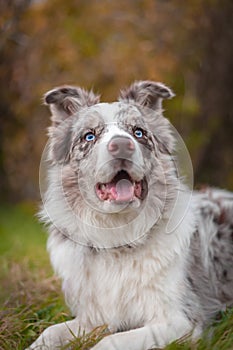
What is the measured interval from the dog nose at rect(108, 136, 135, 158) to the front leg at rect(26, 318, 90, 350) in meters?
1.35

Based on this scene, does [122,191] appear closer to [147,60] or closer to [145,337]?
[145,337]

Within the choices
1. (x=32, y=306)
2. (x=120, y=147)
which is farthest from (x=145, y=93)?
(x=32, y=306)

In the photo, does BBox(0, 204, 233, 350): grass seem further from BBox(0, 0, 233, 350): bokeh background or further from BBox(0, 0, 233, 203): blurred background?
BBox(0, 0, 233, 203): blurred background

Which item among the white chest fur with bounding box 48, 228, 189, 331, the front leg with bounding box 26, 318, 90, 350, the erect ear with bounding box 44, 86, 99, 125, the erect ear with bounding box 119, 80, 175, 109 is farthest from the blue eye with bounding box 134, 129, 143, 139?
the front leg with bounding box 26, 318, 90, 350

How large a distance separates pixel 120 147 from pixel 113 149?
5 centimetres

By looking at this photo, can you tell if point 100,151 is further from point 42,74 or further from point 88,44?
Answer: point 42,74

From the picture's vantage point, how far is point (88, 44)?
13.3 metres

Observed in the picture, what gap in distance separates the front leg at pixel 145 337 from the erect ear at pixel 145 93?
180 centimetres

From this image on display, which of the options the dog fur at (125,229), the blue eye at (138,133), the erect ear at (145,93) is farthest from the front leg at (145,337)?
the erect ear at (145,93)

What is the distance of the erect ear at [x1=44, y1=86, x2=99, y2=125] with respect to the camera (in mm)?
4586

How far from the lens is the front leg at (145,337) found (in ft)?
12.5

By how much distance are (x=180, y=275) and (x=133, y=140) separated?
111 centimetres

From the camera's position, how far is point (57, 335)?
14.0 ft

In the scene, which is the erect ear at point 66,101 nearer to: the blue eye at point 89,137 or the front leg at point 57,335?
the blue eye at point 89,137
